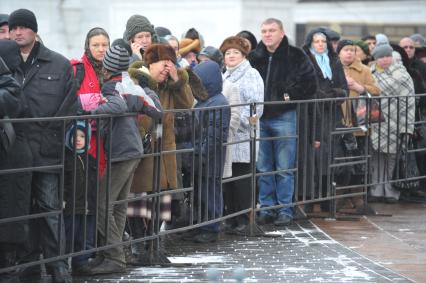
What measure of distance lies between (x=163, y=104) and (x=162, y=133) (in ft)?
2.14

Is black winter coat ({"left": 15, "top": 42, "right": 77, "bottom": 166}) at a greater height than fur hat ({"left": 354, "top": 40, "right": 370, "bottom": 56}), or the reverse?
fur hat ({"left": 354, "top": 40, "right": 370, "bottom": 56})

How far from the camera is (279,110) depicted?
13.6 metres

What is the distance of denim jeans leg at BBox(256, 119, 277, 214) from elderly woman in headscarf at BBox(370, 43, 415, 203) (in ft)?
6.66

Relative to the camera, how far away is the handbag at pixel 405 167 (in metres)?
16.1

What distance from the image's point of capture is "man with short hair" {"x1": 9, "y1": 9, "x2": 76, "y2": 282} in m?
9.64

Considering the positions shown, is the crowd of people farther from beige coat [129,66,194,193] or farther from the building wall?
the building wall

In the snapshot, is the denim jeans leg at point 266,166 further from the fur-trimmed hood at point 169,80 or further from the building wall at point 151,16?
the building wall at point 151,16

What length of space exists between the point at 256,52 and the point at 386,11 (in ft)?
85.9

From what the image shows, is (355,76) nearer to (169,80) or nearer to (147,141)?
(169,80)

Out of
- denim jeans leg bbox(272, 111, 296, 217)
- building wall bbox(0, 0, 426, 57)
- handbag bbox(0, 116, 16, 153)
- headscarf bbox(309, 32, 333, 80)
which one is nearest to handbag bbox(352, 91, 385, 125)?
headscarf bbox(309, 32, 333, 80)

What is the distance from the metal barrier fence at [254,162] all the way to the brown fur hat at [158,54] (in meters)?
0.49

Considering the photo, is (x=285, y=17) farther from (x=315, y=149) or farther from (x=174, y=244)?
(x=174, y=244)

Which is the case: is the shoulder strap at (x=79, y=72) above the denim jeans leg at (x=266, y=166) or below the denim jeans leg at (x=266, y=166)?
above

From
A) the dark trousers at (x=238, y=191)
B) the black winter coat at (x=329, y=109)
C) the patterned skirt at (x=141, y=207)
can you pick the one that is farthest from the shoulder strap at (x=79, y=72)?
the black winter coat at (x=329, y=109)
